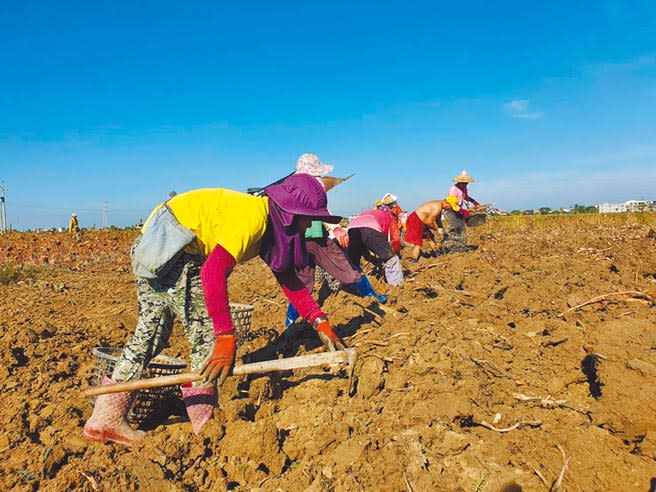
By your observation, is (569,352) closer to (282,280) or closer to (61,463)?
(282,280)

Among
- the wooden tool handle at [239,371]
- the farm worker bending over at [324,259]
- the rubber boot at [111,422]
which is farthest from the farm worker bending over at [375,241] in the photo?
the rubber boot at [111,422]

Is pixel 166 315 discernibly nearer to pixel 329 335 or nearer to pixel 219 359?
pixel 219 359

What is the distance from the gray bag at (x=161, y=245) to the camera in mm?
2447

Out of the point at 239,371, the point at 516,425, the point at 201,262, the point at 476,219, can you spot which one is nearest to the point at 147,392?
the point at 239,371

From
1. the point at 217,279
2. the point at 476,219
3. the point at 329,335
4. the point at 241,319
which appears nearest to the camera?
the point at 217,279

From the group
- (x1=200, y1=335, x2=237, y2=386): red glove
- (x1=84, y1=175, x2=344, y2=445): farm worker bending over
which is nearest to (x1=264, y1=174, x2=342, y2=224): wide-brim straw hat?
(x1=84, y1=175, x2=344, y2=445): farm worker bending over

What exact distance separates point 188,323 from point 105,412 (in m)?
0.61

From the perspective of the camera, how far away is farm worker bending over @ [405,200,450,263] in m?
8.65

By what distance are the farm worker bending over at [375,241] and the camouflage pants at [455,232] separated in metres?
3.09

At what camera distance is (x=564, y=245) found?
30.6 feet

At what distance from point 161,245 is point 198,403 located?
0.90m

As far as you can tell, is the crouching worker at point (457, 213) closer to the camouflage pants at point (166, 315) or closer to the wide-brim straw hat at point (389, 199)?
the wide-brim straw hat at point (389, 199)

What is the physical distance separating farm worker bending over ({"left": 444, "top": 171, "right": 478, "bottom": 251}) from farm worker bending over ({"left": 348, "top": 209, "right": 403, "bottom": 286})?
118 inches

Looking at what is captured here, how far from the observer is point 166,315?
270 centimetres
